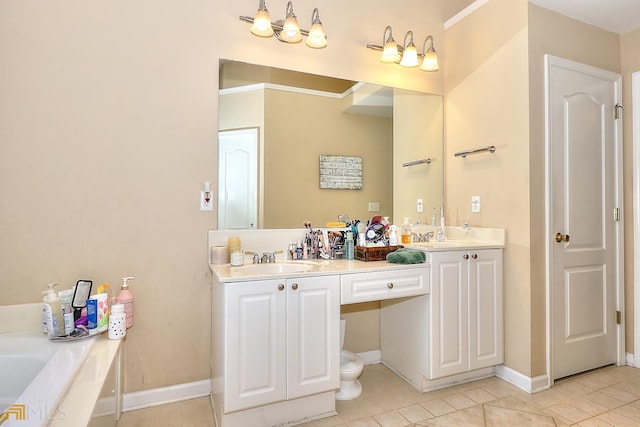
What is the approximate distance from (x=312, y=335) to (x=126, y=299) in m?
1.00

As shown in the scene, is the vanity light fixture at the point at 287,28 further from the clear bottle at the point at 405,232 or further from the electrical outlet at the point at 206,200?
the clear bottle at the point at 405,232

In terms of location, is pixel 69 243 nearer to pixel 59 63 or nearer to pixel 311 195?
pixel 59 63

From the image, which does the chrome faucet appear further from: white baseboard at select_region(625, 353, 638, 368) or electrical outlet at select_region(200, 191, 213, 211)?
white baseboard at select_region(625, 353, 638, 368)

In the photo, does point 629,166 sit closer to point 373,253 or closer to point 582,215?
point 582,215

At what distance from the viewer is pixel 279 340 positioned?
5.40 ft

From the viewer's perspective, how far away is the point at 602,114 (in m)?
2.38

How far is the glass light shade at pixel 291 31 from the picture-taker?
2010mm

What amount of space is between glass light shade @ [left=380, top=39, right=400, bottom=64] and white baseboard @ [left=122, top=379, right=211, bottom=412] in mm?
2385

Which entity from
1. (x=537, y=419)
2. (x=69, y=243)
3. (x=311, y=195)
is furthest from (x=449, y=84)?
(x=69, y=243)

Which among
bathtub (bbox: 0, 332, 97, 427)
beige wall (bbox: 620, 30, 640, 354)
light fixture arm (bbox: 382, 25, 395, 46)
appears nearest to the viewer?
bathtub (bbox: 0, 332, 97, 427)

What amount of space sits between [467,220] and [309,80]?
151 cm

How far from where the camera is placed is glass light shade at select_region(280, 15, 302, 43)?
2.01 metres

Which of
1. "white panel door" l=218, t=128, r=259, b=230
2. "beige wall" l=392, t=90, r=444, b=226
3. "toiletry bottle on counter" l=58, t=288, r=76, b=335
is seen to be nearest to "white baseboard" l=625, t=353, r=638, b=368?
"beige wall" l=392, t=90, r=444, b=226

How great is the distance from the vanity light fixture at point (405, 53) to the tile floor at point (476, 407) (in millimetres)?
2167
